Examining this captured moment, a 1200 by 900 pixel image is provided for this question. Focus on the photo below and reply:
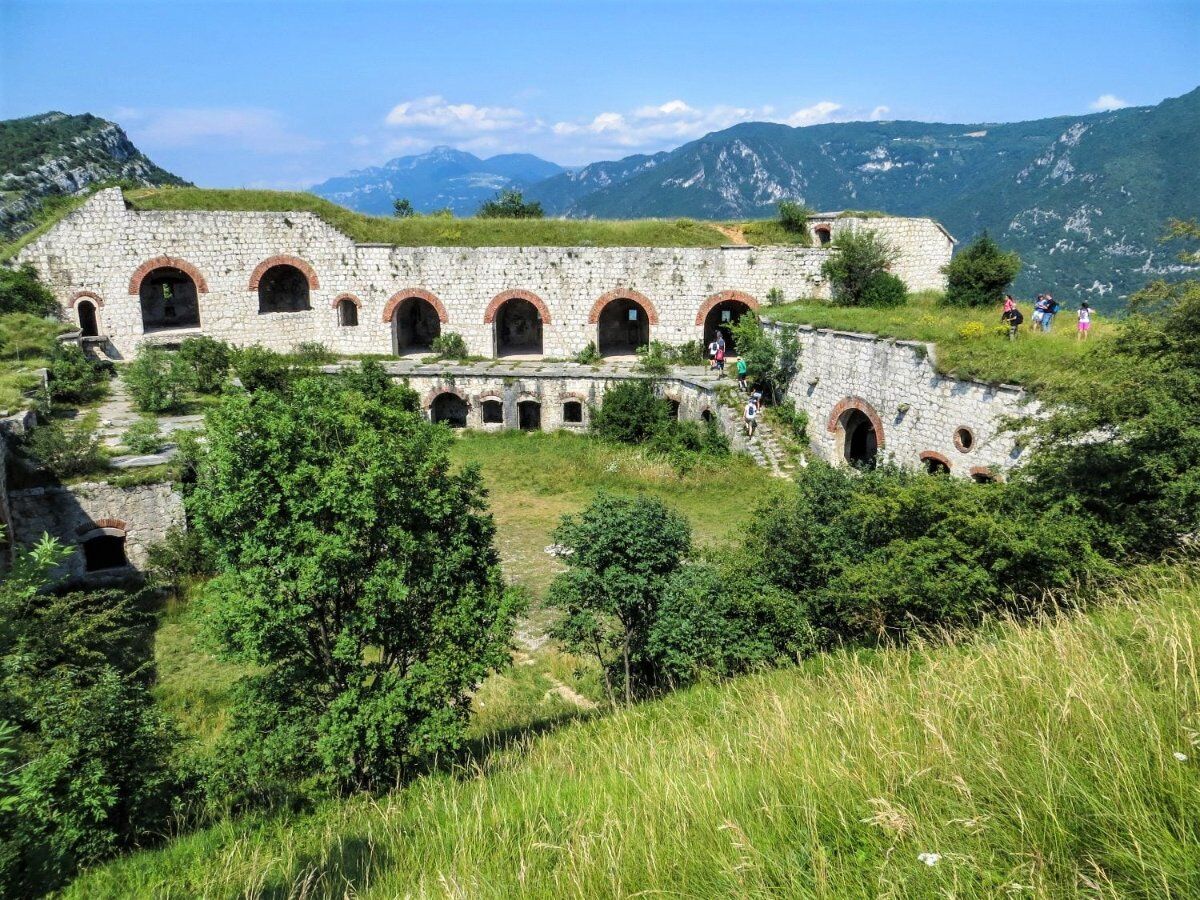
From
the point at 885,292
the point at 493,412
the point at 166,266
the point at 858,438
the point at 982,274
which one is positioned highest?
the point at 166,266

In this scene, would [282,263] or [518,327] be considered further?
[518,327]

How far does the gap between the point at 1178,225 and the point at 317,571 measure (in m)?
9.43

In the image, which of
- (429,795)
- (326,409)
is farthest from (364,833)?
(326,409)

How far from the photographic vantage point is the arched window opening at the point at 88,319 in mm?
21031

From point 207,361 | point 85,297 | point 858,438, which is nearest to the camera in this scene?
point 858,438

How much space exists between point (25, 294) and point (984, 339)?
24.3 meters

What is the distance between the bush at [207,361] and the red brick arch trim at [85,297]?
411 centimetres

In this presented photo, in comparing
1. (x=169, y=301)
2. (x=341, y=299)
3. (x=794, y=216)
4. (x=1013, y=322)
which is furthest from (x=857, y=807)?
(x=169, y=301)

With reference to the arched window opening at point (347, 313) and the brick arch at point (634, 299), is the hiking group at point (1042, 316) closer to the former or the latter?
the brick arch at point (634, 299)

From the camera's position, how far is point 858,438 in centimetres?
1850

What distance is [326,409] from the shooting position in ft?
23.8

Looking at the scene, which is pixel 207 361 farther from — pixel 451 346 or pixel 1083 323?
pixel 1083 323

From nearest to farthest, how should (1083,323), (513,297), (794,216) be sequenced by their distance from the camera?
(1083,323), (794,216), (513,297)

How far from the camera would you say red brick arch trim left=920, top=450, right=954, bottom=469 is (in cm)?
1378
